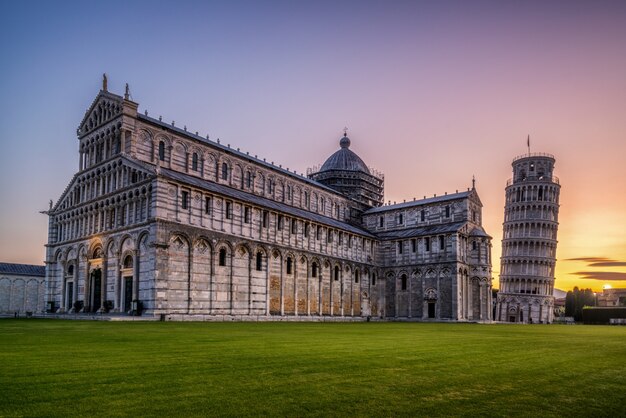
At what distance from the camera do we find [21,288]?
7606 centimetres

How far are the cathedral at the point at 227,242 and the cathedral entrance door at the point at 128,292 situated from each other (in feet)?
0.29

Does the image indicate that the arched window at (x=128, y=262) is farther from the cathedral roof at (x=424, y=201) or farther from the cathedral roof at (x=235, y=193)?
the cathedral roof at (x=424, y=201)

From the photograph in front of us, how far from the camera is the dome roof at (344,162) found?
85312mm

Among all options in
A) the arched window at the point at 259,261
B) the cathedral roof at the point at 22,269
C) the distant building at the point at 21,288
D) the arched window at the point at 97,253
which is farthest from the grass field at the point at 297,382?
the cathedral roof at the point at 22,269

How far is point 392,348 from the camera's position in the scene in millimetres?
16953

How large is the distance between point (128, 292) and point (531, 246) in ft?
247

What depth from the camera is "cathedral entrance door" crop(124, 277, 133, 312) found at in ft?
147

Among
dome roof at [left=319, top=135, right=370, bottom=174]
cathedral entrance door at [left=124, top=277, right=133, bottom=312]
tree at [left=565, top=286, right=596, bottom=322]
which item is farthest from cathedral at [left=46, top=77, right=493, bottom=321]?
tree at [left=565, top=286, right=596, bottom=322]

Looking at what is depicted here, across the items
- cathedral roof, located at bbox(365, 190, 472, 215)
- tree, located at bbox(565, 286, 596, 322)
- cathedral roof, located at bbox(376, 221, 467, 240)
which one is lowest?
tree, located at bbox(565, 286, 596, 322)

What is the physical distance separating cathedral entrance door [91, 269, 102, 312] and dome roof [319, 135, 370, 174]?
1749 inches

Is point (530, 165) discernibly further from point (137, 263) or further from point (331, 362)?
Answer: point (331, 362)

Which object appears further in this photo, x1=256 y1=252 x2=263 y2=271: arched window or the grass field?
x1=256 y1=252 x2=263 y2=271: arched window

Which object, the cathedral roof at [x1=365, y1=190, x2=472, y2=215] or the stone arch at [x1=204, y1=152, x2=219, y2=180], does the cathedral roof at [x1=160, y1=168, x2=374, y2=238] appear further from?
the cathedral roof at [x1=365, y1=190, x2=472, y2=215]

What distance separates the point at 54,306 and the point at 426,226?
46.4 meters
